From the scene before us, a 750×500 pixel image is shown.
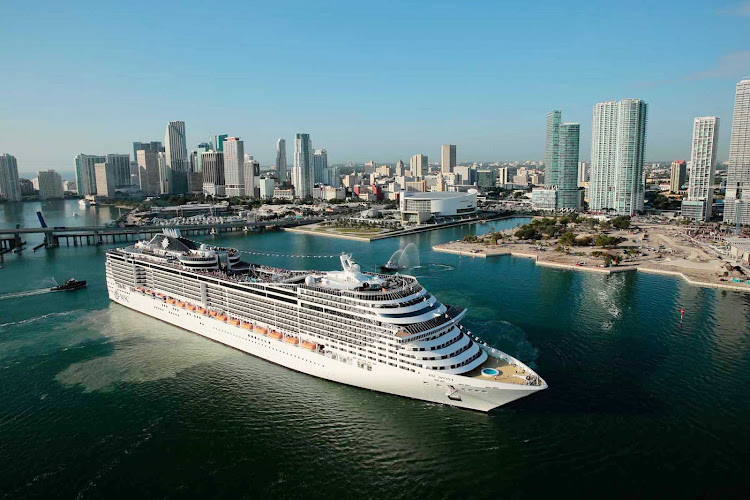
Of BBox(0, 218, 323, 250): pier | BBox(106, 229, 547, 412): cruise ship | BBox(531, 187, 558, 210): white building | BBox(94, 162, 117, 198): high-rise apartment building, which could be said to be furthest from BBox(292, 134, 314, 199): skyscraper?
BBox(106, 229, 547, 412): cruise ship

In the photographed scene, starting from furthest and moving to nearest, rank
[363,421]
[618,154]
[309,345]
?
[618,154]
[309,345]
[363,421]

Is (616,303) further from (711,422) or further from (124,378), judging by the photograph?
(124,378)

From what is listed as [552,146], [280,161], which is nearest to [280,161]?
[280,161]

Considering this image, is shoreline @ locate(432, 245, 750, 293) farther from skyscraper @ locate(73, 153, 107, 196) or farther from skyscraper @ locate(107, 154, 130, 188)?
skyscraper @ locate(107, 154, 130, 188)

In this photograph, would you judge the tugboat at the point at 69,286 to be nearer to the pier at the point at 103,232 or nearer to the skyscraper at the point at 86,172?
the pier at the point at 103,232

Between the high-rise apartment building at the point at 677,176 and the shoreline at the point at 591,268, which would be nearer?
the shoreline at the point at 591,268

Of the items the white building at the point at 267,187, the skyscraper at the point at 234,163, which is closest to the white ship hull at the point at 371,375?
the white building at the point at 267,187

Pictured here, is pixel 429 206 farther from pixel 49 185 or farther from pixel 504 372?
pixel 49 185
